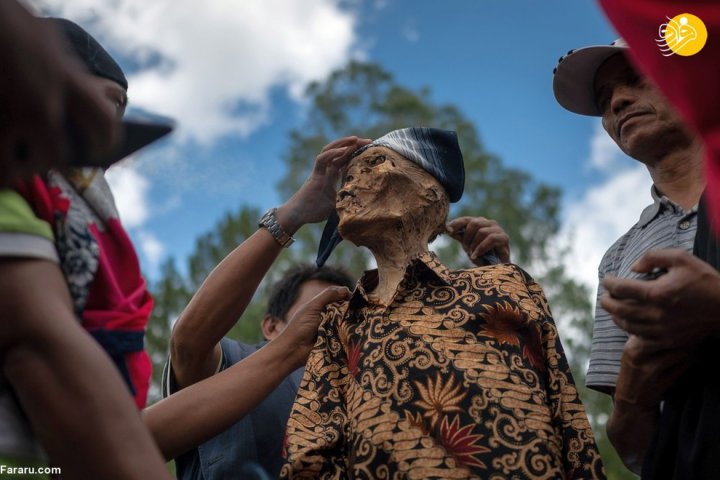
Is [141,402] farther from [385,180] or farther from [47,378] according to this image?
[385,180]

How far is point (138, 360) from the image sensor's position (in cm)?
205

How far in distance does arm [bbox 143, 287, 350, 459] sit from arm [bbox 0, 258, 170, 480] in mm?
1456

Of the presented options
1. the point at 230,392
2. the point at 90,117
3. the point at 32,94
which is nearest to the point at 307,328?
the point at 230,392

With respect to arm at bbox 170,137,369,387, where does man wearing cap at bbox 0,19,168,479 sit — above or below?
below

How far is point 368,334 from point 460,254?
12738mm

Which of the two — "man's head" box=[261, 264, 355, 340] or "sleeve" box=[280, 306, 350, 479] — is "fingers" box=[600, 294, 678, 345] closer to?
"sleeve" box=[280, 306, 350, 479]

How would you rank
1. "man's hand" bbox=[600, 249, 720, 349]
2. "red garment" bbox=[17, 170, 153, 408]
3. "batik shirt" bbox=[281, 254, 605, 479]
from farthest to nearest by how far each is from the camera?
"batik shirt" bbox=[281, 254, 605, 479], "man's hand" bbox=[600, 249, 720, 349], "red garment" bbox=[17, 170, 153, 408]

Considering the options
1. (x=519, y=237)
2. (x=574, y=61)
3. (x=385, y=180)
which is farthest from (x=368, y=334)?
(x=519, y=237)

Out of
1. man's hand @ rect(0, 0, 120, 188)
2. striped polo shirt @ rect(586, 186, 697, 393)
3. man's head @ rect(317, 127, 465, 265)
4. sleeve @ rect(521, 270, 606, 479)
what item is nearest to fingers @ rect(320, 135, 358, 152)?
man's head @ rect(317, 127, 465, 265)

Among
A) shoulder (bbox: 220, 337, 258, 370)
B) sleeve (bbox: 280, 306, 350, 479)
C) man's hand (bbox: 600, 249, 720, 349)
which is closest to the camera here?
man's hand (bbox: 600, 249, 720, 349)

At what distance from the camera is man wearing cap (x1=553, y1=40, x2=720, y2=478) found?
2.21m

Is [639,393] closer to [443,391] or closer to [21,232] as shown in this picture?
[443,391]

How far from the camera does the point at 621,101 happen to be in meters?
3.08

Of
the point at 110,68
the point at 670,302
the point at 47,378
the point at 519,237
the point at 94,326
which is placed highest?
the point at 519,237
